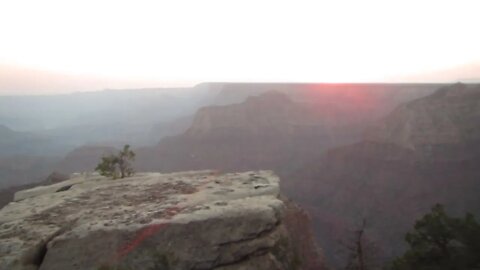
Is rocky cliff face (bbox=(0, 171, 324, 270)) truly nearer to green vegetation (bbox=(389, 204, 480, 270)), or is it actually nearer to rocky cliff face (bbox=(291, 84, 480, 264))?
green vegetation (bbox=(389, 204, 480, 270))

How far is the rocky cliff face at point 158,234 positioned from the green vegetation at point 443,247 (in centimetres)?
637

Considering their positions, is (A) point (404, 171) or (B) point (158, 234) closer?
(B) point (158, 234)

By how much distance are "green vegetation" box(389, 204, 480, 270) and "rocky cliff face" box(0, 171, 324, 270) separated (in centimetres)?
637

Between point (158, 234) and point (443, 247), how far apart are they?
1190cm

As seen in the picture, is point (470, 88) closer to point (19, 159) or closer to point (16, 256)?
point (16, 256)

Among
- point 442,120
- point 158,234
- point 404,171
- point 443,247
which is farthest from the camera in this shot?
point 442,120

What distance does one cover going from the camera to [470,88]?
211ft

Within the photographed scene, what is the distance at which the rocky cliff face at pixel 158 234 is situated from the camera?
1246 cm

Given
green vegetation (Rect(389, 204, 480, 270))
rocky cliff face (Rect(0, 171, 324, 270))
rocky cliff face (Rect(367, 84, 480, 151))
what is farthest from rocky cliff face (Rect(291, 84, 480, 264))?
rocky cliff face (Rect(0, 171, 324, 270))

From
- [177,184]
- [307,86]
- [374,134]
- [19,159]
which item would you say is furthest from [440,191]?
[19,159]

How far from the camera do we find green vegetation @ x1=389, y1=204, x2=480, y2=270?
17.9 meters

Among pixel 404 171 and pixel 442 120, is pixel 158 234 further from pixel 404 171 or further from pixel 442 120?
pixel 442 120

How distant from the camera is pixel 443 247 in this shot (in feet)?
60.5

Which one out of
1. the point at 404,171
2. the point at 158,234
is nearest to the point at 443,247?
the point at 158,234
